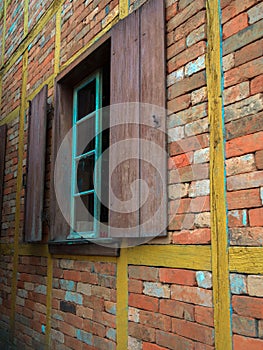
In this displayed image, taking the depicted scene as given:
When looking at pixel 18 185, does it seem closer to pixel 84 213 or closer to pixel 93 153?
pixel 84 213

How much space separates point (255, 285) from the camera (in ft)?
5.81

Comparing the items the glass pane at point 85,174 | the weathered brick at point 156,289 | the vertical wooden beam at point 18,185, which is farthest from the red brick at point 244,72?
the vertical wooden beam at point 18,185

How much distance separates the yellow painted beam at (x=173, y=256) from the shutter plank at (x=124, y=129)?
0.14 m

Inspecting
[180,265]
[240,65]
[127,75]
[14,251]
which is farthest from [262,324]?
[14,251]

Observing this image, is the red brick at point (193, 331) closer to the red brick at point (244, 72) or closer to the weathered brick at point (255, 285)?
the weathered brick at point (255, 285)

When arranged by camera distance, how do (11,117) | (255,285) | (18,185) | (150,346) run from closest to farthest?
(255,285), (150,346), (18,185), (11,117)

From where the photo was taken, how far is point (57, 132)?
359cm

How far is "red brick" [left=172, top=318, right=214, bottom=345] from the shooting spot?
6.46 feet

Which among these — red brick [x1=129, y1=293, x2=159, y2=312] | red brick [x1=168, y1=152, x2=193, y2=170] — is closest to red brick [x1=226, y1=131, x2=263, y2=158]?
red brick [x1=168, y1=152, x2=193, y2=170]

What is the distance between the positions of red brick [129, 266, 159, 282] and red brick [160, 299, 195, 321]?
15 centimetres

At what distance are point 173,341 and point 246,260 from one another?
0.69 m

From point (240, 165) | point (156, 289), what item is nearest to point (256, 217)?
point (240, 165)

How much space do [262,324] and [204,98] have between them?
44.9 inches

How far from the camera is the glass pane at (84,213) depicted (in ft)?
11.2
